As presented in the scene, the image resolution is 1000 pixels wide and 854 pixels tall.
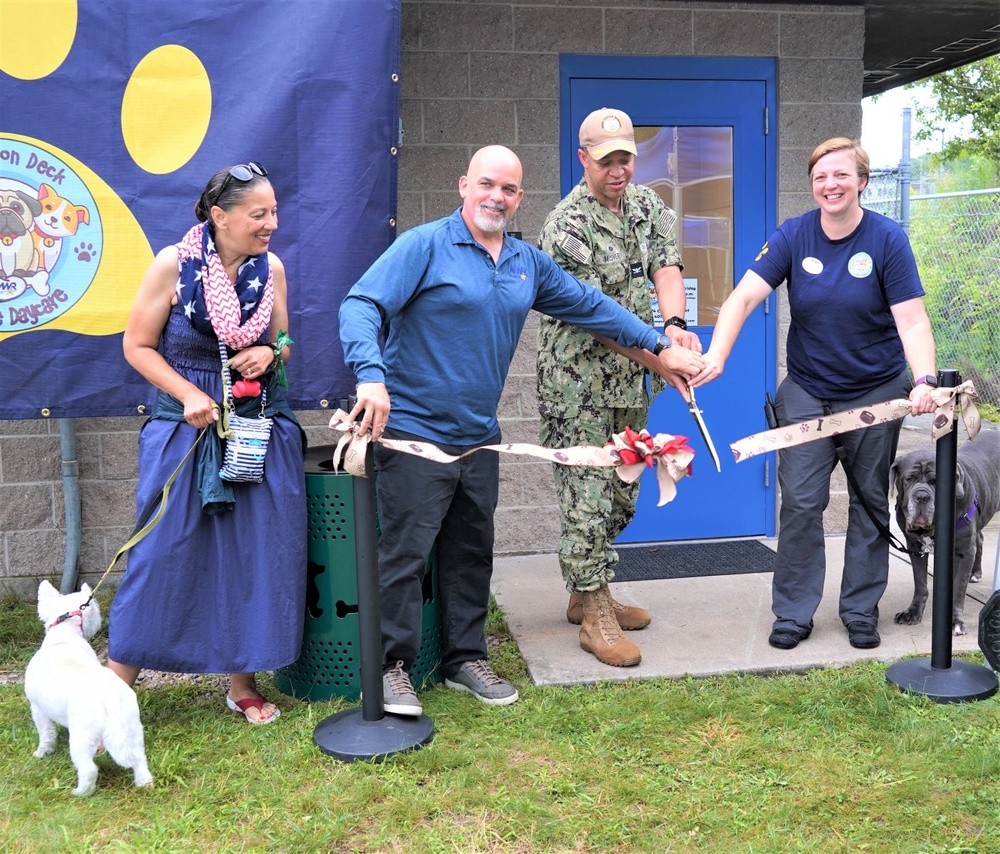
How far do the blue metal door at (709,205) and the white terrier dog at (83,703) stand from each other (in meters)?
3.37

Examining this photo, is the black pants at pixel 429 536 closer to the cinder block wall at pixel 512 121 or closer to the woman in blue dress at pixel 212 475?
the woman in blue dress at pixel 212 475

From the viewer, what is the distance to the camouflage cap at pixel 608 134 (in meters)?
4.00

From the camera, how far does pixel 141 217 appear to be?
13.8ft

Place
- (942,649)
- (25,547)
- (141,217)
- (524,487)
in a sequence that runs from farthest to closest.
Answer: (524,487) → (25,547) → (141,217) → (942,649)

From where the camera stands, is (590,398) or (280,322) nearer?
(280,322)

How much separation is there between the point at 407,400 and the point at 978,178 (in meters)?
20.8

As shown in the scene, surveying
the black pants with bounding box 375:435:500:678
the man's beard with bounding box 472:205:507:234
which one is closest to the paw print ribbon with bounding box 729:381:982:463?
the black pants with bounding box 375:435:500:678

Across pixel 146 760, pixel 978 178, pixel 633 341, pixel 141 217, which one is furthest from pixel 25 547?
pixel 978 178

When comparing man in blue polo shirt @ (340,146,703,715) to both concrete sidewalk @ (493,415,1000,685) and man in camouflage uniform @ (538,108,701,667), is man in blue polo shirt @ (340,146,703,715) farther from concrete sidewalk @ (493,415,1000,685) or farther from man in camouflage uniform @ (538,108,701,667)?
concrete sidewalk @ (493,415,1000,685)

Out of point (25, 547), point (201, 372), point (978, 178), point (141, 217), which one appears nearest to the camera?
point (201, 372)

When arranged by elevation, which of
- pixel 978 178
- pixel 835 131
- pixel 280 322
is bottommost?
pixel 280 322

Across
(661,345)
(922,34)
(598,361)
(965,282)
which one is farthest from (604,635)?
(965,282)

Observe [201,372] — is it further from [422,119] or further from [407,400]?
[422,119]

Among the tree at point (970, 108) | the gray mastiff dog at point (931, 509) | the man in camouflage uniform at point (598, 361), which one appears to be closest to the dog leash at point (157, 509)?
the man in camouflage uniform at point (598, 361)
